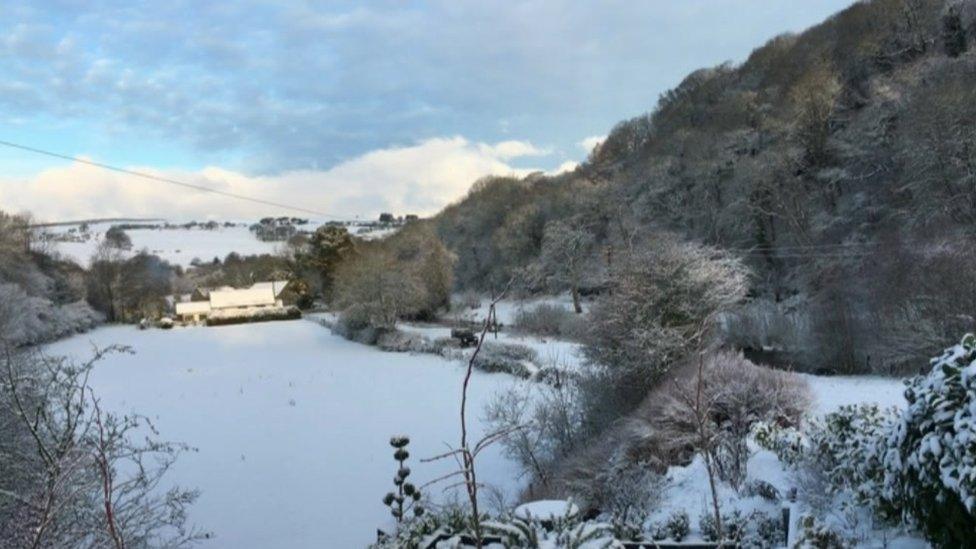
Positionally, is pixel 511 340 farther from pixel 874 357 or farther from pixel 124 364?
pixel 124 364

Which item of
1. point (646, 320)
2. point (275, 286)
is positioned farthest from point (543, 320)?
point (275, 286)

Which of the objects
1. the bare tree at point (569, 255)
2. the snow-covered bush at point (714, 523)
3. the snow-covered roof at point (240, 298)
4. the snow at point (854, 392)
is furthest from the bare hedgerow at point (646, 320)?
the snow-covered roof at point (240, 298)

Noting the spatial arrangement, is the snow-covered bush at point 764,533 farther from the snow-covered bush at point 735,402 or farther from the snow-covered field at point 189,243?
the snow-covered field at point 189,243

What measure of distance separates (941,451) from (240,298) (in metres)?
53.7

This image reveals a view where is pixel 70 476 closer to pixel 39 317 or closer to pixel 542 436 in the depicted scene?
pixel 542 436

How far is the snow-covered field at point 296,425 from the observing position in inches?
419

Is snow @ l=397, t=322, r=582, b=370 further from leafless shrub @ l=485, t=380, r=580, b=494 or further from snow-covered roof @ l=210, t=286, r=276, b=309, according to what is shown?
snow-covered roof @ l=210, t=286, r=276, b=309

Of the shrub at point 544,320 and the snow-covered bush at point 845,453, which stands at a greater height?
the snow-covered bush at point 845,453

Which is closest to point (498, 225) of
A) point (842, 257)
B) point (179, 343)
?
point (179, 343)

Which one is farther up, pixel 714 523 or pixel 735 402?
pixel 735 402

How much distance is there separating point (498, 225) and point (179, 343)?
91.2 feet

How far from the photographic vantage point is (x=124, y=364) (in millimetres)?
28688

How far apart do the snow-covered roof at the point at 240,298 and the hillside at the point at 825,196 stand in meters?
17.2

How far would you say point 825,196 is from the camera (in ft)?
84.3
